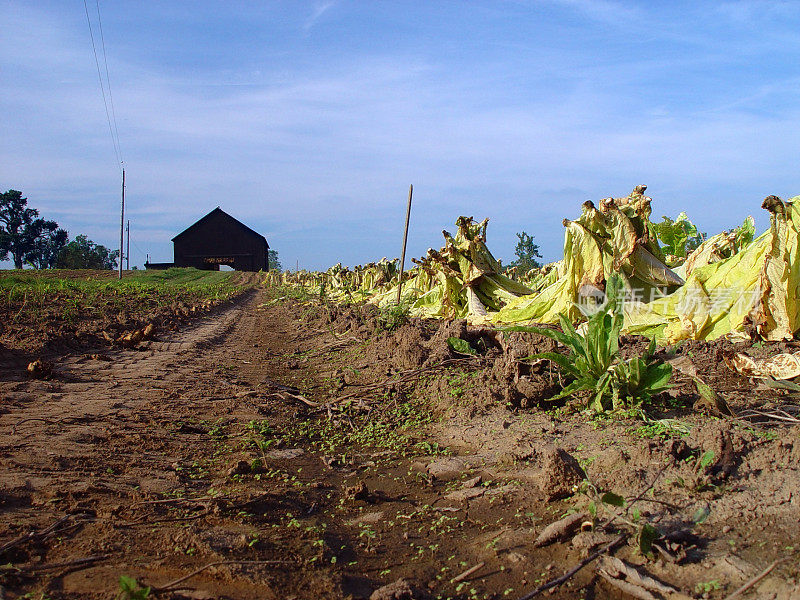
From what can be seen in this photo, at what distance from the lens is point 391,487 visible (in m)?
3.11

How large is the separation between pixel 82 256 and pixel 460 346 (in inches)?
2359

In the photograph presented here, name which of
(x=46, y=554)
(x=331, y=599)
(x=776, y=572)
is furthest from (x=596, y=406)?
(x=46, y=554)

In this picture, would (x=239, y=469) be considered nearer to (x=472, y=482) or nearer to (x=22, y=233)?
(x=472, y=482)

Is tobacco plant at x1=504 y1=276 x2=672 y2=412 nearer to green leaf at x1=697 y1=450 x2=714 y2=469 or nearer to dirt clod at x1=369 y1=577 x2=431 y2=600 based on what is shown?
green leaf at x1=697 y1=450 x2=714 y2=469

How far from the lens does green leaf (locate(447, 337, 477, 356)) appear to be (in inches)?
210

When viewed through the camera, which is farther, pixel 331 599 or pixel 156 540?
pixel 156 540

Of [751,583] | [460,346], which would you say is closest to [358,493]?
[751,583]

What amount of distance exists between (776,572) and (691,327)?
3.94m

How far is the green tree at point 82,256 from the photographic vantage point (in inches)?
2151

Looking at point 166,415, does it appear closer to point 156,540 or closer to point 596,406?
point 156,540

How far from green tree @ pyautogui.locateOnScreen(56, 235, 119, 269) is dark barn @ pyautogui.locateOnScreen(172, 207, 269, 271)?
28.2 ft

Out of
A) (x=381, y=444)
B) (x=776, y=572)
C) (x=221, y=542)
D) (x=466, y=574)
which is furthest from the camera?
(x=381, y=444)

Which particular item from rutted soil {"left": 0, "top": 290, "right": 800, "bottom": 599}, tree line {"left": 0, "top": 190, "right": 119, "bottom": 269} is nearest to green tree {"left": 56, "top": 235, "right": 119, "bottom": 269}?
tree line {"left": 0, "top": 190, "right": 119, "bottom": 269}

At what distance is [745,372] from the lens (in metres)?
3.90
